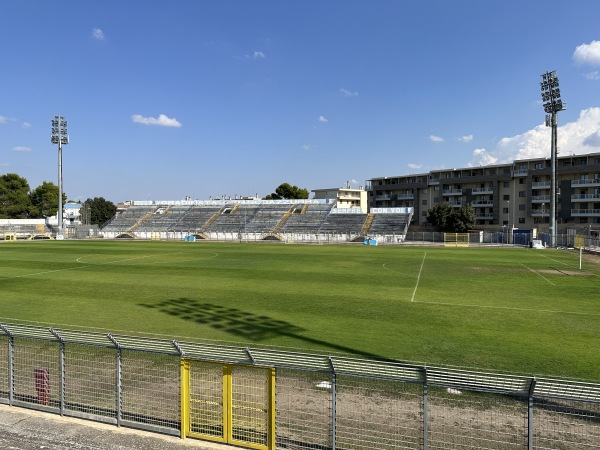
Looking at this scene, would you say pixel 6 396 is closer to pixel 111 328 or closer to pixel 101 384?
pixel 101 384

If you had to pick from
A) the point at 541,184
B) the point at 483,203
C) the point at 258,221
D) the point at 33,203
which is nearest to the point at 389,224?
the point at 483,203

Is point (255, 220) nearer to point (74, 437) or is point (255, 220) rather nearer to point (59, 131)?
point (59, 131)

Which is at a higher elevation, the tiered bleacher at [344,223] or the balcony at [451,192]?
the balcony at [451,192]

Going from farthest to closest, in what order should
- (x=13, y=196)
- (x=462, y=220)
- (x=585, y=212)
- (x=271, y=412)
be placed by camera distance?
(x=13, y=196) < (x=462, y=220) < (x=585, y=212) < (x=271, y=412)

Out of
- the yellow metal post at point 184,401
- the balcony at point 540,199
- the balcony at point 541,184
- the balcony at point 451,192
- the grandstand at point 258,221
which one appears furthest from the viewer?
the balcony at point 451,192

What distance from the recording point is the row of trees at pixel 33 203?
103 m

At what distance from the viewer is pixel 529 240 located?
62.3 metres

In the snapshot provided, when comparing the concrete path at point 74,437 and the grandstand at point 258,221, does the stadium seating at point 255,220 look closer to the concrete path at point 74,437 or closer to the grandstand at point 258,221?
the grandstand at point 258,221

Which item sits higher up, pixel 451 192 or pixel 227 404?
pixel 451 192

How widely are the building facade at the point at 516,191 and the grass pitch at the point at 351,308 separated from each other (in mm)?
50583

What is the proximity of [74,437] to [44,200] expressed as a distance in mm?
119907

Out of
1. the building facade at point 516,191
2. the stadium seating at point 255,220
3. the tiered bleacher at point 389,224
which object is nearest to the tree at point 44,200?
the stadium seating at point 255,220

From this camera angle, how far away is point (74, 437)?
299 inches

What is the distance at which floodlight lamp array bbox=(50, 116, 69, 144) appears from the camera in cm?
8138
